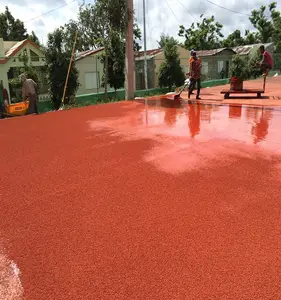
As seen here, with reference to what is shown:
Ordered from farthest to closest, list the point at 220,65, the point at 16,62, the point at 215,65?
the point at 220,65
the point at 215,65
the point at 16,62

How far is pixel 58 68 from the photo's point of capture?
14016mm

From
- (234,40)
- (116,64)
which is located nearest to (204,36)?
(234,40)

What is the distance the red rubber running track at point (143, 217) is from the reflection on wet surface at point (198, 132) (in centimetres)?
5

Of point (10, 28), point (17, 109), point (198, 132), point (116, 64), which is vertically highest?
point (10, 28)

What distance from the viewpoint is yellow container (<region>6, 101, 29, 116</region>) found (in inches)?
421

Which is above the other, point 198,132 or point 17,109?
point 17,109

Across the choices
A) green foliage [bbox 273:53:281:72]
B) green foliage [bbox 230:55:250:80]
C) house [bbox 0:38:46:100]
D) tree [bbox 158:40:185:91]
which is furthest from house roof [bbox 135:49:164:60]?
green foliage [bbox 273:53:281:72]

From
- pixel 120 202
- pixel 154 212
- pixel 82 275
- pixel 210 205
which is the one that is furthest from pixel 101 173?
pixel 82 275

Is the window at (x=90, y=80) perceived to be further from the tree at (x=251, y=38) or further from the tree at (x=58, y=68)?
the tree at (x=251, y=38)

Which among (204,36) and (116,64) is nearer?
(116,64)

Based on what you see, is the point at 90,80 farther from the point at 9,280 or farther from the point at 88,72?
the point at 9,280

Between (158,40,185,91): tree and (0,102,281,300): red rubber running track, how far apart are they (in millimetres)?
13905

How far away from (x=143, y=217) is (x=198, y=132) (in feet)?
12.2

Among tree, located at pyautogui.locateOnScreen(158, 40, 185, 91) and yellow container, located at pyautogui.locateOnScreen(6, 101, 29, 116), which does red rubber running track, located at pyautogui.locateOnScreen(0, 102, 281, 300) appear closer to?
yellow container, located at pyautogui.locateOnScreen(6, 101, 29, 116)
